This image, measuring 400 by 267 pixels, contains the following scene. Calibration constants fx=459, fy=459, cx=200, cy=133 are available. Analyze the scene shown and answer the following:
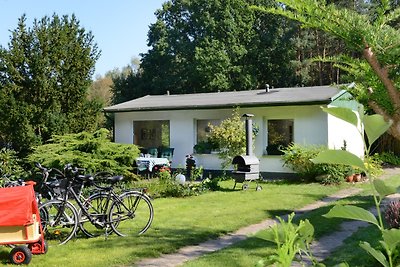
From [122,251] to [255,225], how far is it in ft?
9.83

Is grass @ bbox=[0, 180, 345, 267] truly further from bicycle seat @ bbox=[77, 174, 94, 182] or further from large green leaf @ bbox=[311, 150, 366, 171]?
large green leaf @ bbox=[311, 150, 366, 171]

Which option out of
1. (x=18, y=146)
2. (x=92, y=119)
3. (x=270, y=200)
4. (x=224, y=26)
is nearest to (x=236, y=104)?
(x=92, y=119)

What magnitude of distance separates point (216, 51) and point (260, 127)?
18.6 m

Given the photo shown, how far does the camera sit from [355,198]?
1157cm

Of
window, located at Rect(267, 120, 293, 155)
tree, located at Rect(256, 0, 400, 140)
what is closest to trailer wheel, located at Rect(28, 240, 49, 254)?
Result: tree, located at Rect(256, 0, 400, 140)

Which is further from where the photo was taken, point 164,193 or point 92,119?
point 92,119

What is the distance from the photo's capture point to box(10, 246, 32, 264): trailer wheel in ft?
20.6

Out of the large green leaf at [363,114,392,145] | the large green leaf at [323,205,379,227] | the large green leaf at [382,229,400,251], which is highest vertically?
the large green leaf at [363,114,392,145]

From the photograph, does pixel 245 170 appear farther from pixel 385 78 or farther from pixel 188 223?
pixel 385 78

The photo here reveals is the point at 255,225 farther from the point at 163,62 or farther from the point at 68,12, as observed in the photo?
the point at 163,62

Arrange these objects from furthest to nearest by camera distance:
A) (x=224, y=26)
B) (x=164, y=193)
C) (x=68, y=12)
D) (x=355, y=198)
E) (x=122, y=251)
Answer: (x=224, y=26), (x=68, y=12), (x=164, y=193), (x=355, y=198), (x=122, y=251)

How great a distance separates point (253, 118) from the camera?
58.6ft

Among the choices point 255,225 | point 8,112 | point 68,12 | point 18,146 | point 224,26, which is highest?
point 224,26

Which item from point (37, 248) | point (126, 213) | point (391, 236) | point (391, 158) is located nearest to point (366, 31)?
point (391, 158)
